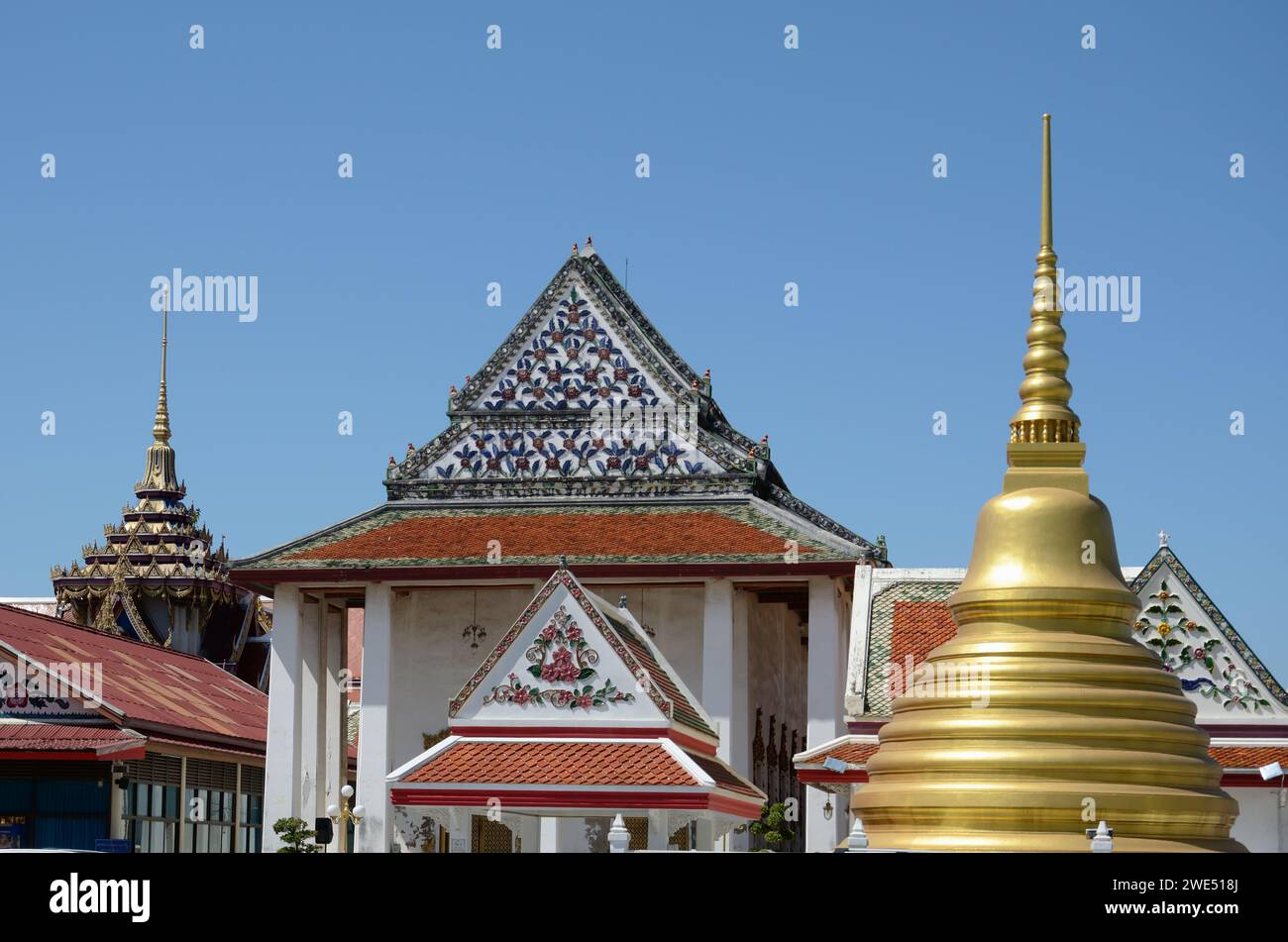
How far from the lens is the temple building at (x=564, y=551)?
104ft

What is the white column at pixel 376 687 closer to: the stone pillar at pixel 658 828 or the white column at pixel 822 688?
the white column at pixel 822 688

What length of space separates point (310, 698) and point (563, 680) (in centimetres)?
1418

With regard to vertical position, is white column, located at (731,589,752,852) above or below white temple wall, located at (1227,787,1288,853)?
above

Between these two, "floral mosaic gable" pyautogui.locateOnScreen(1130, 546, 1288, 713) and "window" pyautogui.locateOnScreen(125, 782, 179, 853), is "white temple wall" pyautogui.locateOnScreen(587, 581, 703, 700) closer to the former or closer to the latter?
"window" pyautogui.locateOnScreen(125, 782, 179, 853)

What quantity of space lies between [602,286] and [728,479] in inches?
165

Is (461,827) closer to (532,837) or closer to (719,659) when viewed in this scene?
(532,837)

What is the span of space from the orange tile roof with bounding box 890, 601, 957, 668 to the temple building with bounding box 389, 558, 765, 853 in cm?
558

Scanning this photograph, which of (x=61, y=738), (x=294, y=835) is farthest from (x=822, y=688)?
(x=61, y=738)

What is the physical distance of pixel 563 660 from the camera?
69.8 ft

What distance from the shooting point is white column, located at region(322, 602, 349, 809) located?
36.0m

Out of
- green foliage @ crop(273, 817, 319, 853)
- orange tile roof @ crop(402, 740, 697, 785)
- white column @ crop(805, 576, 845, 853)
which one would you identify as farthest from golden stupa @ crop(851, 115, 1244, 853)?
green foliage @ crop(273, 817, 319, 853)

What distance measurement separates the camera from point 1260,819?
78.1 ft

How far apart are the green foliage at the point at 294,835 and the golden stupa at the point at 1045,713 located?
13722mm
